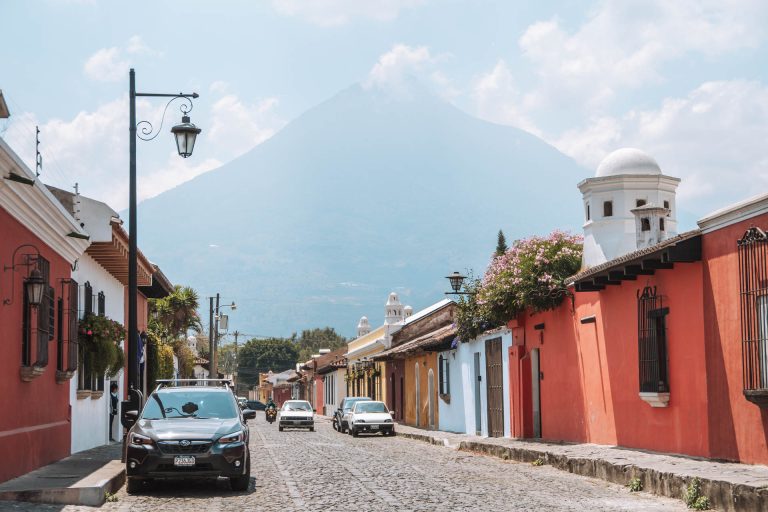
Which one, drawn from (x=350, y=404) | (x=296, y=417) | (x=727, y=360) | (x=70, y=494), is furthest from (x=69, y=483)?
(x=296, y=417)

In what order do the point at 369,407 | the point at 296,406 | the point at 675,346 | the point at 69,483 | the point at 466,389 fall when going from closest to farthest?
the point at 69,483 < the point at 675,346 < the point at 466,389 < the point at 369,407 < the point at 296,406

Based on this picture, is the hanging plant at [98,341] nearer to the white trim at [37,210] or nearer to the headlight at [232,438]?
the white trim at [37,210]

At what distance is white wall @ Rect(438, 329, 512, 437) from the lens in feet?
101

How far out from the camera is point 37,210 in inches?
645

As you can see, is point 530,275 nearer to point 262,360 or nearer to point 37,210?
point 37,210

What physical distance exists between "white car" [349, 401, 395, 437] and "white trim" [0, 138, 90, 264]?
20414 mm

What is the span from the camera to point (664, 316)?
1895 cm

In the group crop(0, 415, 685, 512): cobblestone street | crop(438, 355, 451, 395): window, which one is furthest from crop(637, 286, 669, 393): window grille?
crop(438, 355, 451, 395): window

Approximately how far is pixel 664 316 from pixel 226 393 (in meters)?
8.10

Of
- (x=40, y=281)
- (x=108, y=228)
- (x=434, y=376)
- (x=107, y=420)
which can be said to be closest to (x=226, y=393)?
(x=40, y=281)

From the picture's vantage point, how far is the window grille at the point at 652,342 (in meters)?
19.0

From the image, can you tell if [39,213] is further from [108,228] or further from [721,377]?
[721,377]

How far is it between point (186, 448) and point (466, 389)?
23.0 m

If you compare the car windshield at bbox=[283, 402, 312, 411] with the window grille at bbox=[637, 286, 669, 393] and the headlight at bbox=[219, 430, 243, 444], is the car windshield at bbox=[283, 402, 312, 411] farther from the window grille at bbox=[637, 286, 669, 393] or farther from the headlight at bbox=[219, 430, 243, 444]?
the headlight at bbox=[219, 430, 243, 444]
